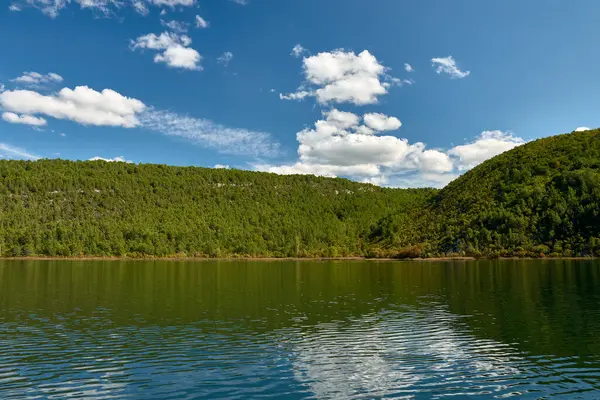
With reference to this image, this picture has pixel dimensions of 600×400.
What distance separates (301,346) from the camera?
87.7 ft

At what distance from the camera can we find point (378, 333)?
30516mm

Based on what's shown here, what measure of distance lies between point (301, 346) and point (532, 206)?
490 ft

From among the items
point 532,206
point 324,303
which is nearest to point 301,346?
point 324,303

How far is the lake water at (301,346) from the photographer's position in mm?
19562

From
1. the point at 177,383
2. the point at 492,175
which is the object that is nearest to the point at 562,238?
the point at 492,175

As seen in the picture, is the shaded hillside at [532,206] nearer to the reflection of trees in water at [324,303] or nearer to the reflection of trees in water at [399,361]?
the reflection of trees in water at [324,303]

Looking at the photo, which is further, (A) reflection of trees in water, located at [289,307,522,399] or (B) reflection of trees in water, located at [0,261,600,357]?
(B) reflection of trees in water, located at [0,261,600,357]

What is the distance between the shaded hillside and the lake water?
101 meters

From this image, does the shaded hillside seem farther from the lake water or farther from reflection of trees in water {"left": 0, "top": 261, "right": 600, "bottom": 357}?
the lake water

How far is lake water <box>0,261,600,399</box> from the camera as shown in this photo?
1956 cm

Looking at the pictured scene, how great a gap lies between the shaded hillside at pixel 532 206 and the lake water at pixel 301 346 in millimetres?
100616

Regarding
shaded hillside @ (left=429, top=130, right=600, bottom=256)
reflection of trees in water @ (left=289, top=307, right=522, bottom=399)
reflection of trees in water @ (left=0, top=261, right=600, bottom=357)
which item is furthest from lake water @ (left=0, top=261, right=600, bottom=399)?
shaded hillside @ (left=429, top=130, right=600, bottom=256)

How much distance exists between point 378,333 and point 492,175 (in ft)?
566

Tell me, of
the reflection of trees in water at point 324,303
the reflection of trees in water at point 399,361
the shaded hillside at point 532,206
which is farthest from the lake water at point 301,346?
the shaded hillside at point 532,206
